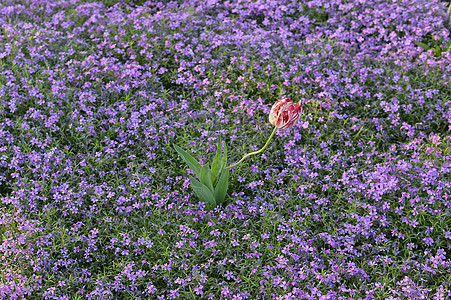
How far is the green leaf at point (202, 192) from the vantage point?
3346mm

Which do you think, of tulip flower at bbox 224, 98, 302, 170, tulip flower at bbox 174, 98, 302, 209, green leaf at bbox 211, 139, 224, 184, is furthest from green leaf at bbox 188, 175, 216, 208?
tulip flower at bbox 224, 98, 302, 170

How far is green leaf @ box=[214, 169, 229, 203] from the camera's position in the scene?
133 inches

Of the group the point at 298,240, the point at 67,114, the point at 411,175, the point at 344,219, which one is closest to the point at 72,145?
the point at 67,114

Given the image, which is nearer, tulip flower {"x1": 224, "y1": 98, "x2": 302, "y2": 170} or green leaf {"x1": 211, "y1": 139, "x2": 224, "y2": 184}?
tulip flower {"x1": 224, "y1": 98, "x2": 302, "y2": 170}

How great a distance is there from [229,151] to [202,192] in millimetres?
668

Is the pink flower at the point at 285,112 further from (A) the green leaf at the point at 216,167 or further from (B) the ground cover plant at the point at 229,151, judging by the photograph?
(B) the ground cover plant at the point at 229,151

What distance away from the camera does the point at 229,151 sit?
3.96 meters

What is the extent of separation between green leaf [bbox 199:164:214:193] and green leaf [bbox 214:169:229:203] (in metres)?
0.08

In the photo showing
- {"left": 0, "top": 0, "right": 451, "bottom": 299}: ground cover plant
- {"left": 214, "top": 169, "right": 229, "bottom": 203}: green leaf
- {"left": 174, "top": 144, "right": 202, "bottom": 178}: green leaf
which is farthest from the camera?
{"left": 214, "top": 169, "right": 229, "bottom": 203}: green leaf

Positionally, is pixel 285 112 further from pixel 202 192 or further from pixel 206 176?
pixel 202 192

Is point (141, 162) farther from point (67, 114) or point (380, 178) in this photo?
point (380, 178)

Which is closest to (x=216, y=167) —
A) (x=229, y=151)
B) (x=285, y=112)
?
(x=229, y=151)

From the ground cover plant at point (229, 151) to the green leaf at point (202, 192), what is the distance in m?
0.10

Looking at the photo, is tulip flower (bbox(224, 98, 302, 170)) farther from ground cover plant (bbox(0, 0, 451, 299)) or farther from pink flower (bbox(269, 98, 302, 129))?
ground cover plant (bbox(0, 0, 451, 299))
